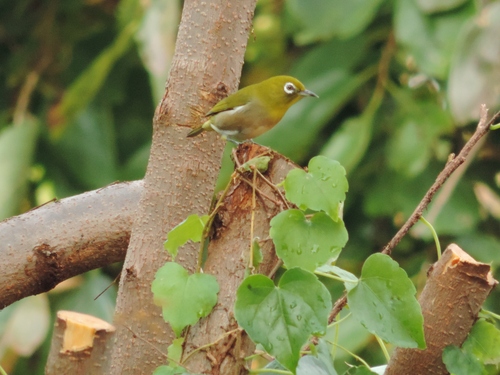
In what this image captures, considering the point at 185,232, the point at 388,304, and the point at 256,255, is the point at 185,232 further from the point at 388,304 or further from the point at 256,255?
the point at 388,304

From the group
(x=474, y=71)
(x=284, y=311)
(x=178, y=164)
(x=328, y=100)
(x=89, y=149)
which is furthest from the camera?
(x=89, y=149)

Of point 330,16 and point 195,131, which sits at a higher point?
point 330,16

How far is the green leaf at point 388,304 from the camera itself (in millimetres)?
849

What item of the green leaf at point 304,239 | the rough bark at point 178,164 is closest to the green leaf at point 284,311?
the green leaf at point 304,239

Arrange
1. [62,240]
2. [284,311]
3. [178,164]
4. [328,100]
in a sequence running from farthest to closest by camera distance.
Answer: [328,100] → [62,240] → [178,164] → [284,311]

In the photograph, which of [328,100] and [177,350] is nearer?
[177,350]

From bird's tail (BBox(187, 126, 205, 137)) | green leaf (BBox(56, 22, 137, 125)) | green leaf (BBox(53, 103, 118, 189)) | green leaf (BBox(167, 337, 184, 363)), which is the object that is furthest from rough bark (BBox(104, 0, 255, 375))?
green leaf (BBox(53, 103, 118, 189))

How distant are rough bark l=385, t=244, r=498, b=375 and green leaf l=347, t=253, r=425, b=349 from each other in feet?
0.33

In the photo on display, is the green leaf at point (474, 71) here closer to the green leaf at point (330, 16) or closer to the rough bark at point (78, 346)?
the green leaf at point (330, 16)

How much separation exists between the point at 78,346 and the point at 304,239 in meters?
0.58

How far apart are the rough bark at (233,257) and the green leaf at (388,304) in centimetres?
12

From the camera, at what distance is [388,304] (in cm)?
87

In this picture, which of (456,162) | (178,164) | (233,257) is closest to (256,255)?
(233,257)

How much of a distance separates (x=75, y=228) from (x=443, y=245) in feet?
5.40
